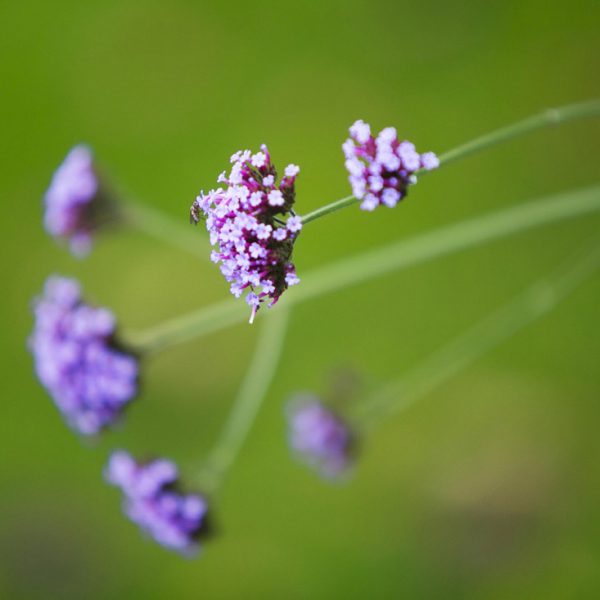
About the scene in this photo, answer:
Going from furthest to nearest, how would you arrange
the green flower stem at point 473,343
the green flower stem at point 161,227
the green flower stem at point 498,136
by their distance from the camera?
the green flower stem at point 473,343
the green flower stem at point 161,227
the green flower stem at point 498,136

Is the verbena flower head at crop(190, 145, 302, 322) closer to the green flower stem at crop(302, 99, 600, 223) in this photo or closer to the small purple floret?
the green flower stem at crop(302, 99, 600, 223)

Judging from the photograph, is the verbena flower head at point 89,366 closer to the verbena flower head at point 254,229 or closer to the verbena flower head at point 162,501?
the verbena flower head at point 162,501

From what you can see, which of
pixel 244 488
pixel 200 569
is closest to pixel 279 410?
pixel 244 488

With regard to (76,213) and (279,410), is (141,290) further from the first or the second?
(76,213)

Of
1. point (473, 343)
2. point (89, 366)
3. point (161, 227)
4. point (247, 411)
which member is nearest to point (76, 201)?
point (161, 227)

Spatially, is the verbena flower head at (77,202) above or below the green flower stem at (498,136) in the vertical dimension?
above

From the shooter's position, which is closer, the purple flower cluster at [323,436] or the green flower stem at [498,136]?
the green flower stem at [498,136]

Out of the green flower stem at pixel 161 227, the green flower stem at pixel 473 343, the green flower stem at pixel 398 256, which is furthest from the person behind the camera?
the green flower stem at pixel 473 343

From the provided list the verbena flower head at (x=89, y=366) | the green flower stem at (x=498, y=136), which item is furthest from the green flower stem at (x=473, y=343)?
the green flower stem at (x=498, y=136)
